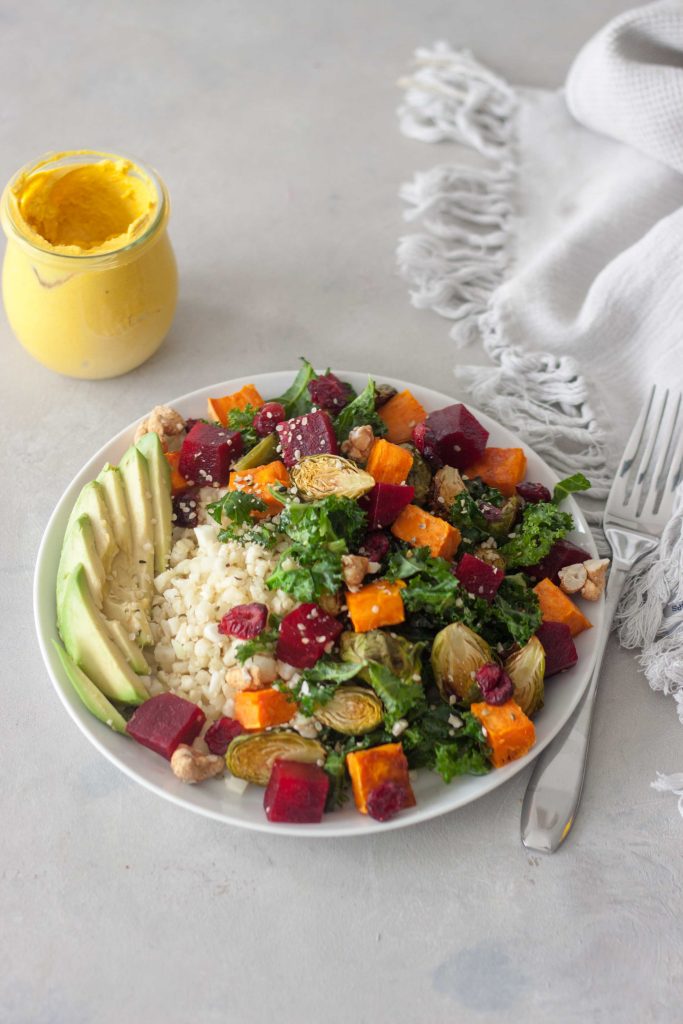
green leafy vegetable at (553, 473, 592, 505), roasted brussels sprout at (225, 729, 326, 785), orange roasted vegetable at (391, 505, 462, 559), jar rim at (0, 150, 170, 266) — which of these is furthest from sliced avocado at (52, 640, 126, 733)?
green leafy vegetable at (553, 473, 592, 505)

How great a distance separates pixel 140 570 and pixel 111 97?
6.96 ft

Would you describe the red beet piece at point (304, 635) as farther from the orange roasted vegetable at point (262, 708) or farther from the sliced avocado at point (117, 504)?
the sliced avocado at point (117, 504)

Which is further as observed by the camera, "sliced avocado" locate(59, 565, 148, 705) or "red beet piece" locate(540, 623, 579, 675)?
"red beet piece" locate(540, 623, 579, 675)

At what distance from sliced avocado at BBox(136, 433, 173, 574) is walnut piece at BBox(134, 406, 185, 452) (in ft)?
0.20

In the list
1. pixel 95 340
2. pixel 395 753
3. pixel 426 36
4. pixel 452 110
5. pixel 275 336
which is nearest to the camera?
pixel 395 753

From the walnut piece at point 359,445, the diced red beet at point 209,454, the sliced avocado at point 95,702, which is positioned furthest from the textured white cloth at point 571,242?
the sliced avocado at point 95,702

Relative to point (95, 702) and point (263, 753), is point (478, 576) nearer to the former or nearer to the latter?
point (263, 753)

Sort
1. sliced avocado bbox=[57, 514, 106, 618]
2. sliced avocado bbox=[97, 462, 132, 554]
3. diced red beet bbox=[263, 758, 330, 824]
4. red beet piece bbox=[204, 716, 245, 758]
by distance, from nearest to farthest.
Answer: diced red beet bbox=[263, 758, 330, 824] < red beet piece bbox=[204, 716, 245, 758] < sliced avocado bbox=[57, 514, 106, 618] < sliced avocado bbox=[97, 462, 132, 554]

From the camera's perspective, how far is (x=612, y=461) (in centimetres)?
272

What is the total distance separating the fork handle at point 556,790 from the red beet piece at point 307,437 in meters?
0.82

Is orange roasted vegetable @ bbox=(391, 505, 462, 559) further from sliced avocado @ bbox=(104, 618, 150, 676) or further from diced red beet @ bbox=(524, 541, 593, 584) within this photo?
sliced avocado @ bbox=(104, 618, 150, 676)

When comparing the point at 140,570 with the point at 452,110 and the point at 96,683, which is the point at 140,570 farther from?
the point at 452,110

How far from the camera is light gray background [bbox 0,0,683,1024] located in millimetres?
1912

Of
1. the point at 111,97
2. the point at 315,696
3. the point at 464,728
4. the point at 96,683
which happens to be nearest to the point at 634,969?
the point at 464,728
